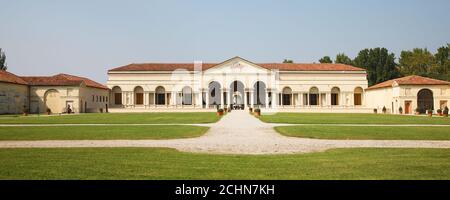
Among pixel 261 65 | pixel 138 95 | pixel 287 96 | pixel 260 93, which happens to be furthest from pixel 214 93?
pixel 138 95

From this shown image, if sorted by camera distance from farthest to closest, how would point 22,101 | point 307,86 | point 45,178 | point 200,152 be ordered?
point 307,86 → point 22,101 → point 200,152 → point 45,178

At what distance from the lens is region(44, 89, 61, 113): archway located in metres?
59.6

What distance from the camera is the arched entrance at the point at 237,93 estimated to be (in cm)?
7644

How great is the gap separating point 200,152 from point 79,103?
51.0m

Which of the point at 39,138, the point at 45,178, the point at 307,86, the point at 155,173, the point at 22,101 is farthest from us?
the point at 307,86

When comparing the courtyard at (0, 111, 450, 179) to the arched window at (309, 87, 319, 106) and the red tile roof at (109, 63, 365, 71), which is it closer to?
the red tile roof at (109, 63, 365, 71)

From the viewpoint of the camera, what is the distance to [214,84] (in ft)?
255

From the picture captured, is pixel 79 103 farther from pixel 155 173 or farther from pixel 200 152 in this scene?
pixel 155 173

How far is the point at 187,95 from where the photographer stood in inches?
3036

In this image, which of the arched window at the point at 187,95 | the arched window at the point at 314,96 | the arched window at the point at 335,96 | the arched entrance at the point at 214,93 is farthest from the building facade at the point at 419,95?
the arched window at the point at 187,95

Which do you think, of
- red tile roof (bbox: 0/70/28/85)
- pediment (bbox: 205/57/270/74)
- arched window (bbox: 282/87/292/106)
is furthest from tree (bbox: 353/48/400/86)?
red tile roof (bbox: 0/70/28/85)

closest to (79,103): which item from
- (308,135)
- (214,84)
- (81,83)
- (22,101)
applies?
(81,83)

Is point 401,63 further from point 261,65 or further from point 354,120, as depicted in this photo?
point 354,120

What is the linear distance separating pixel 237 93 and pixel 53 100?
31.5 metres
